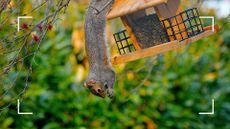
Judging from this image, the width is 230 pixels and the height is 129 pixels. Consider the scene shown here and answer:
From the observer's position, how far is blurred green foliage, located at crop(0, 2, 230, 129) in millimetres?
4664

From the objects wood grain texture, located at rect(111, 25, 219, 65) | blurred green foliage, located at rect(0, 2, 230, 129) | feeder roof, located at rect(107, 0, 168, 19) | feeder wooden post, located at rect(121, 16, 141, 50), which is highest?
feeder roof, located at rect(107, 0, 168, 19)

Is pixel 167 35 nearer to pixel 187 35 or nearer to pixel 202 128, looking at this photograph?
pixel 187 35

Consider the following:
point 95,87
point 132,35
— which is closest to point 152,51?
point 132,35

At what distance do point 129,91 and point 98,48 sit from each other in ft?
8.49

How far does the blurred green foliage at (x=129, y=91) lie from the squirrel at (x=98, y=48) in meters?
1.60

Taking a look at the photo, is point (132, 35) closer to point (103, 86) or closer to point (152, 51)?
point (152, 51)

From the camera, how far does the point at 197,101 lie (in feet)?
18.1

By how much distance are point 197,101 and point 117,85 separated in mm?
838

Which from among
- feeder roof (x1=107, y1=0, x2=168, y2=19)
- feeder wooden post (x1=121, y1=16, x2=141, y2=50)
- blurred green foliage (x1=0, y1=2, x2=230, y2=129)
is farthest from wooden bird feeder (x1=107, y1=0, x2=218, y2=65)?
blurred green foliage (x1=0, y1=2, x2=230, y2=129)

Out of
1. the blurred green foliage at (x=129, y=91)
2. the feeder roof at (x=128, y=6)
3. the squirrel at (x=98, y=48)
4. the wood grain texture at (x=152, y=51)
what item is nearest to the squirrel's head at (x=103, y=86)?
the squirrel at (x=98, y=48)

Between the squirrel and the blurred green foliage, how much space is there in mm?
1605

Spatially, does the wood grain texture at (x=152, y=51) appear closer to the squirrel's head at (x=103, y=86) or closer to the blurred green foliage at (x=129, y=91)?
the squirrel's head at (x=103, y=86)

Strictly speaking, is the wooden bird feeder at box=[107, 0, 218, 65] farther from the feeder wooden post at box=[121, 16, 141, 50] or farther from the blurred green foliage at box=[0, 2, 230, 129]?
the blurred green foliage at box=[0, 2, 230, 129]

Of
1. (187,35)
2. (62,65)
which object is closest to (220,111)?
(62,65)
